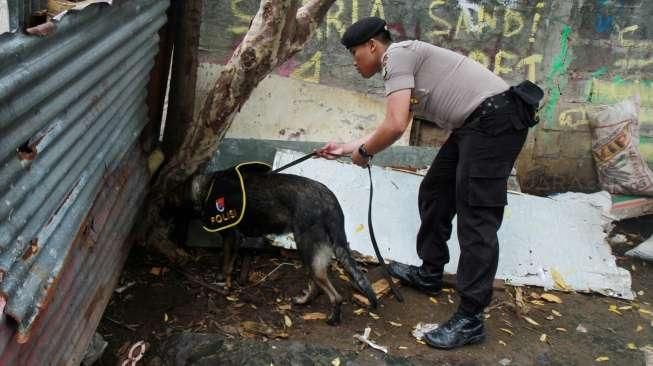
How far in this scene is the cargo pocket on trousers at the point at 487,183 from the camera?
4.03 meters

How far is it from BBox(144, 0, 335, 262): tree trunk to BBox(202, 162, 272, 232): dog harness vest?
0.88ft

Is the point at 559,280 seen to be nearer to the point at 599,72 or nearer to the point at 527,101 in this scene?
the point at 527,101

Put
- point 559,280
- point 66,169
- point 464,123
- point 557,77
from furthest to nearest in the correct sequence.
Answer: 1. point 557,77
2. point 559,280
3. point 464,123
4. point 66,169

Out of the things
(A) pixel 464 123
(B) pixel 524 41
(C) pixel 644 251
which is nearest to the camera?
Answer: (A) pixel 464 123

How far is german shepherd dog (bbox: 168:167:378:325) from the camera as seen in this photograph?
4.41 meters

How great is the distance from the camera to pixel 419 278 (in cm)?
502

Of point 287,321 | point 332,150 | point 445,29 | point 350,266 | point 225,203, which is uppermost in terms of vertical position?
point 445,29

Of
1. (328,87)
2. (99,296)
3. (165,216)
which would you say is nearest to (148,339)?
(99,296)

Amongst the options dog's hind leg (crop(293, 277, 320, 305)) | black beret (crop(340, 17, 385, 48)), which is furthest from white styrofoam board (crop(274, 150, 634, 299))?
black beret (crop(340, 17, 385, 48))

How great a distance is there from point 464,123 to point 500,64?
2790 mm

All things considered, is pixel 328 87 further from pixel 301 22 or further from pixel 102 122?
pixel 102 122

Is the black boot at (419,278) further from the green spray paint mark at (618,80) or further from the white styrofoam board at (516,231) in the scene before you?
the green spray paint mark at (618,80)

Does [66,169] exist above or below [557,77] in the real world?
above

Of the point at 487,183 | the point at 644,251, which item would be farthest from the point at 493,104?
the point at 644,251
